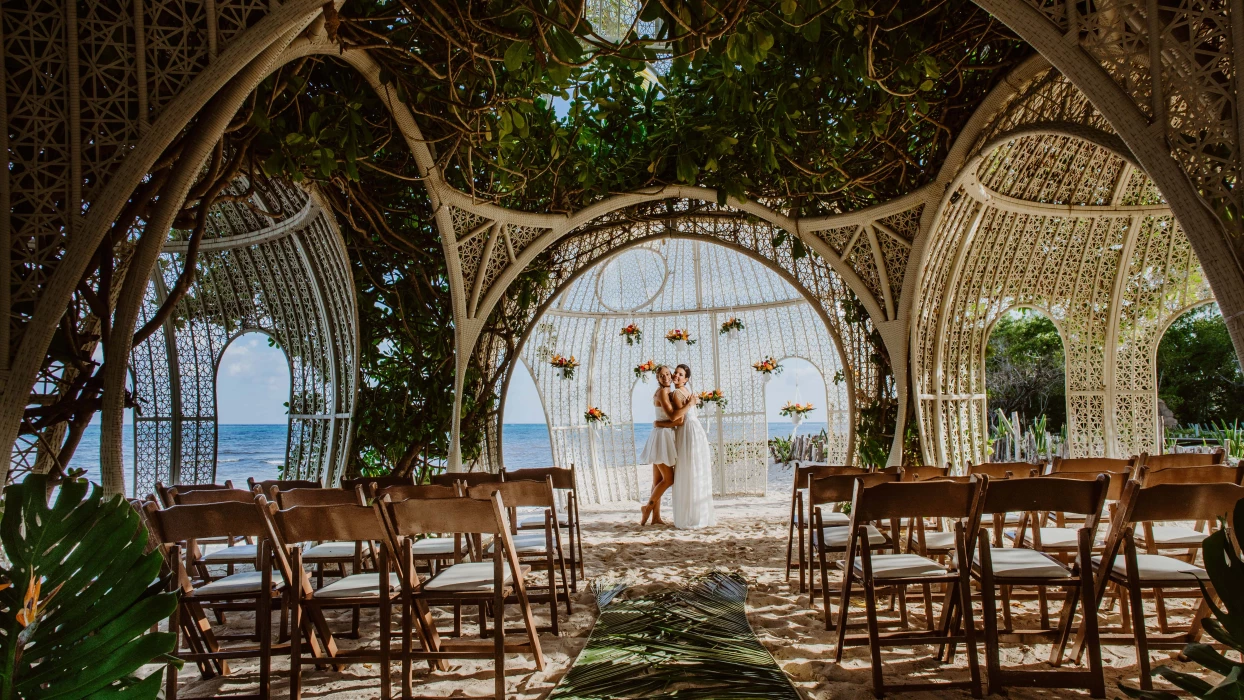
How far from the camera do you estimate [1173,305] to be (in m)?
7.44

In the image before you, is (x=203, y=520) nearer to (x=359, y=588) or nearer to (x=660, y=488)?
(x=359, y=588)

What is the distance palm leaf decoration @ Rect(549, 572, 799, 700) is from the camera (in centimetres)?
270

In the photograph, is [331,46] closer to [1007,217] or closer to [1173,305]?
[1007,217]

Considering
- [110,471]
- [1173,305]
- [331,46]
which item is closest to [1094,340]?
[1173,305]

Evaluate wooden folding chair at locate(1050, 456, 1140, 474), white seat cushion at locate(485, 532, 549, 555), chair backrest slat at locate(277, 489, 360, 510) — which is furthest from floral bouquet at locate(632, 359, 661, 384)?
chair backrest slat at locate(277, 489, 360, 510)

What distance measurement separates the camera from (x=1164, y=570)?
278 cm

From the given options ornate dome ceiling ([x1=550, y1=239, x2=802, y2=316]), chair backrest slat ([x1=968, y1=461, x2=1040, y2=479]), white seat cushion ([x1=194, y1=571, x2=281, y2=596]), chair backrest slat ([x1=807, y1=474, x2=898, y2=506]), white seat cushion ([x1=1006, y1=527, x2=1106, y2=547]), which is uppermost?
ornate dome ceiling ([x1=550, y1=239, x2=802, y2=316])

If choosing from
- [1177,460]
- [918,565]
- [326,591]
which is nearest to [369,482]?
[326,591]

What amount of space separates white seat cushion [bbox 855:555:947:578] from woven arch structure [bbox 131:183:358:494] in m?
4.34

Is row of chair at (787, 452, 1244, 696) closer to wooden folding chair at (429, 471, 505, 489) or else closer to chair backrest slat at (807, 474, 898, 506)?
chair backrest slat at (807, 474, 898, 506)

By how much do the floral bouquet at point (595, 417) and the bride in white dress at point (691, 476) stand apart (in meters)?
2.26

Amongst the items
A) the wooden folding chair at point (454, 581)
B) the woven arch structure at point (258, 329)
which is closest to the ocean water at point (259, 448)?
the woven arch structure at point (258, 329)

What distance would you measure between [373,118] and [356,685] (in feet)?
12.1

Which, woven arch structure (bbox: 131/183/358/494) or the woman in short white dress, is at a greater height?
woven arch structure (bbox: 131/183/358/494)
